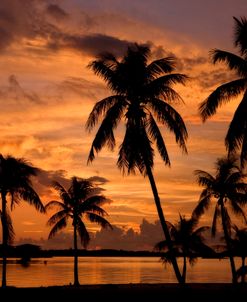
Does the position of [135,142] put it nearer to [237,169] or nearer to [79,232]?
[237,169]

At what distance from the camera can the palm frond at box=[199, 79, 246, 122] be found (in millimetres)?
27703

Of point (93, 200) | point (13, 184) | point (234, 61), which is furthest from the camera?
point (93, 200)

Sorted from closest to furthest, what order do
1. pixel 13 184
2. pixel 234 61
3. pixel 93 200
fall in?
pixel 234 61 < pixel 13 184 < pixel 93 200

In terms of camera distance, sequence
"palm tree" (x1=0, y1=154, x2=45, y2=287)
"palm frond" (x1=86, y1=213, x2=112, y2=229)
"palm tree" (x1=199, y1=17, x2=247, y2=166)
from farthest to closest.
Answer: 1. "palm frond" (x1=86, y1=213, x2=112, y2=229)
2. "palm tree" (x1=0, y1=154, x2=45, y2=287)
3. "palm tree" (x1=199, y1=17, x2=247, y2=166)

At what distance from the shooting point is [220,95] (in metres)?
27.9

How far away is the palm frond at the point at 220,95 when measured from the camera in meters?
27.7

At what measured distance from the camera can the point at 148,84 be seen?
3147 cm

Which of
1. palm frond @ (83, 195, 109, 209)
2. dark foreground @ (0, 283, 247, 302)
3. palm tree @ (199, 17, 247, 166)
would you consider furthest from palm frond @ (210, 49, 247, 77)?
palm frond @ (83, 195, 109, 209)

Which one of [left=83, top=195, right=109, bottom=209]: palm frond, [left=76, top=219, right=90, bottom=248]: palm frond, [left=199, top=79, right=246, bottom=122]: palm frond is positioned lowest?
[left=76, top=219, right=90, bottom=248]: palm frond

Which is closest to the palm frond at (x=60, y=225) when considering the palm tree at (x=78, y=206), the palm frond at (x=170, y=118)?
the palm tree at (x=78, y=206)

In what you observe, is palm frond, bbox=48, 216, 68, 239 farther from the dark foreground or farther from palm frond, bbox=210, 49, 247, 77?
palm frond, bbox=210, 49, 247, 77

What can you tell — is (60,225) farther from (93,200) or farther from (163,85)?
(163,85)

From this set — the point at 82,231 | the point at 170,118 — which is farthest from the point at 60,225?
the point at 170,118

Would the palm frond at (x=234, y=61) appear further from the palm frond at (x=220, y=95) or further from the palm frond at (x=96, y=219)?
the palm frond at (x=96, y=219)
